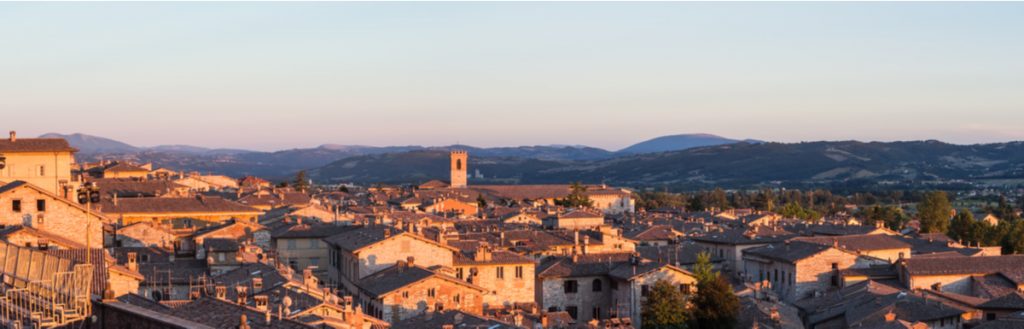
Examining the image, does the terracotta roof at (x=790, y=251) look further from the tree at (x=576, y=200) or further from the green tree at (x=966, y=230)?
the tree at (x=576, y=200)

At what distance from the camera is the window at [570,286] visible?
6044 cm

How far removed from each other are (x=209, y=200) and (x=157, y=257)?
33.7m

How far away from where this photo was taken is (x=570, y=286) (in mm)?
60531

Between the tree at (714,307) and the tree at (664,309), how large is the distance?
2.33 ft

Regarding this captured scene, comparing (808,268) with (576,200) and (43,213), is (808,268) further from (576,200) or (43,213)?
(576,200)

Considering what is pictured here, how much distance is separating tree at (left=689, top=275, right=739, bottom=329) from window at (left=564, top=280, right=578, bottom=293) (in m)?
7.30

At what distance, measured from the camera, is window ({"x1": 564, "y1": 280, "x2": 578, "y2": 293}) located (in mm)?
60438

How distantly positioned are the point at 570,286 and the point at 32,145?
27.9 metres

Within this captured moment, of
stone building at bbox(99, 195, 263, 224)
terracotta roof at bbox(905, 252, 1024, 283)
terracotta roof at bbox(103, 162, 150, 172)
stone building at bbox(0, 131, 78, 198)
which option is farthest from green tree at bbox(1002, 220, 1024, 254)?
terracotta roof at bbox(103, 162, 150, 172)

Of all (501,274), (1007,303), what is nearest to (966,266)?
(1007,303)

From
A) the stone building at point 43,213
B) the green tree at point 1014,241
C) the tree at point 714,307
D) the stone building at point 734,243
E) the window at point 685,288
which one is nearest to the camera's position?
the stone building at point 43,213

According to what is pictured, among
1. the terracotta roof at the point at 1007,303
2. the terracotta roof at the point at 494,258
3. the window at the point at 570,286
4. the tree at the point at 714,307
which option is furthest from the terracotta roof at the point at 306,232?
the terracotta roof at the point at 1007,303

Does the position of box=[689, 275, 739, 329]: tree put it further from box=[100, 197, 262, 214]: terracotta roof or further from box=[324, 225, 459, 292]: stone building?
box=[100, 197, 262, 214]: terracotta roof

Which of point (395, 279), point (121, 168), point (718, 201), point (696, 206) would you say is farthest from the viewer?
point (718, 201)
